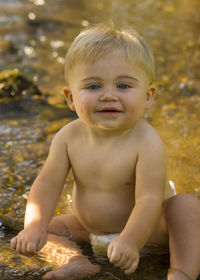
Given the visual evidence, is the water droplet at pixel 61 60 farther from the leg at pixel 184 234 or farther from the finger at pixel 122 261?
the finger at pixel 122 261

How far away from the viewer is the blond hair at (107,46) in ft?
7.45

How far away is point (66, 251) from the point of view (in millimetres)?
2508

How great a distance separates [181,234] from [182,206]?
0.14 m

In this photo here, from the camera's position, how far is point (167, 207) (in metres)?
2.51

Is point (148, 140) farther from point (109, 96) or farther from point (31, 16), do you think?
point (31, 16)

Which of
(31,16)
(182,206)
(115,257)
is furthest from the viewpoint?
(31,16)

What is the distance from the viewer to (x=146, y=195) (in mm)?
2340

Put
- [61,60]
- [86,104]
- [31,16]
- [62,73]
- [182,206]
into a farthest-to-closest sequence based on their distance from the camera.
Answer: [31,16] < [61,60] < [62,73] < [182,206] < [86,104]

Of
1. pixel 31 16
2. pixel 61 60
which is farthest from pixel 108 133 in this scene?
pixel 31 16

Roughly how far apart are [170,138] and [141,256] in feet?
5.09

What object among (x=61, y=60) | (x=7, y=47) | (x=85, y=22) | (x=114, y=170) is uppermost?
(x=85, y=22)

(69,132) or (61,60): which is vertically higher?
(61,60)

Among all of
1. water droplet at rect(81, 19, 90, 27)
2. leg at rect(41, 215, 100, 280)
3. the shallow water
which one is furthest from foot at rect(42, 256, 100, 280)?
water droplet at rect(81, 19, 90, 27)

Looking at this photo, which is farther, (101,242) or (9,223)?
(9,223)
